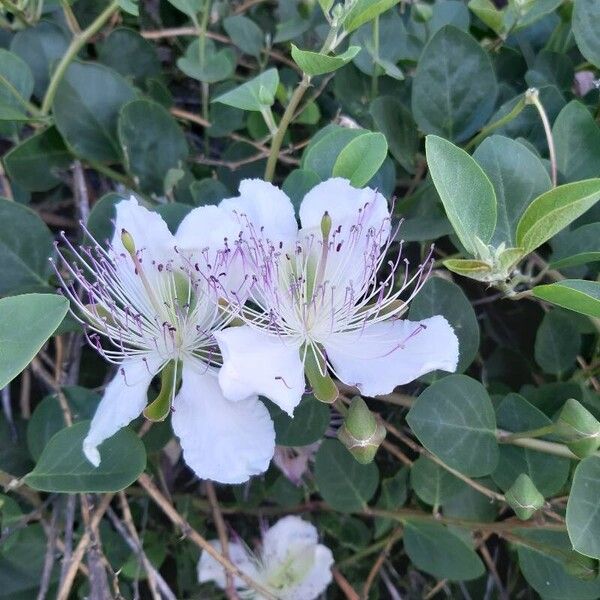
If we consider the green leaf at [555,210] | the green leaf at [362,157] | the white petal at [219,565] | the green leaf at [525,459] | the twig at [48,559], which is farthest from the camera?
the white petal at [219,565]

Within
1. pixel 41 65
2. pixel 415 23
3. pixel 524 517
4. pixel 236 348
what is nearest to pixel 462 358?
pixel 524 517

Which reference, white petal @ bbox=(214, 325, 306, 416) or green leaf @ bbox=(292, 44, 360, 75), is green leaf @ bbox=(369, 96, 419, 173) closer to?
green leaf @ bbox=(292, 44, 360, 75)

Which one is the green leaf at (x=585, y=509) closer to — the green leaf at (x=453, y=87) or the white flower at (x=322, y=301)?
the white flower at (x=322, y=301)

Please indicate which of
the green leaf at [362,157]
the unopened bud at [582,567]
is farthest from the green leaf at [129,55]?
the unopened bud at [582,567]

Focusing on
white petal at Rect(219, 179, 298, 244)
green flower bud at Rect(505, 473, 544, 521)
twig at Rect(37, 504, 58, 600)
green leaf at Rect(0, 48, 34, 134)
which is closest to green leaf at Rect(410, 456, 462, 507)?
green flower bud at Rect(505, 473, 544, 521)

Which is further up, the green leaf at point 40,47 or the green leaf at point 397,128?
the green leaf at point 40,47

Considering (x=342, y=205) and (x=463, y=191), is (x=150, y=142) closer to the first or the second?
(x=342, y=205)

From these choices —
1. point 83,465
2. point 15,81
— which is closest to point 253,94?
point 15,81
